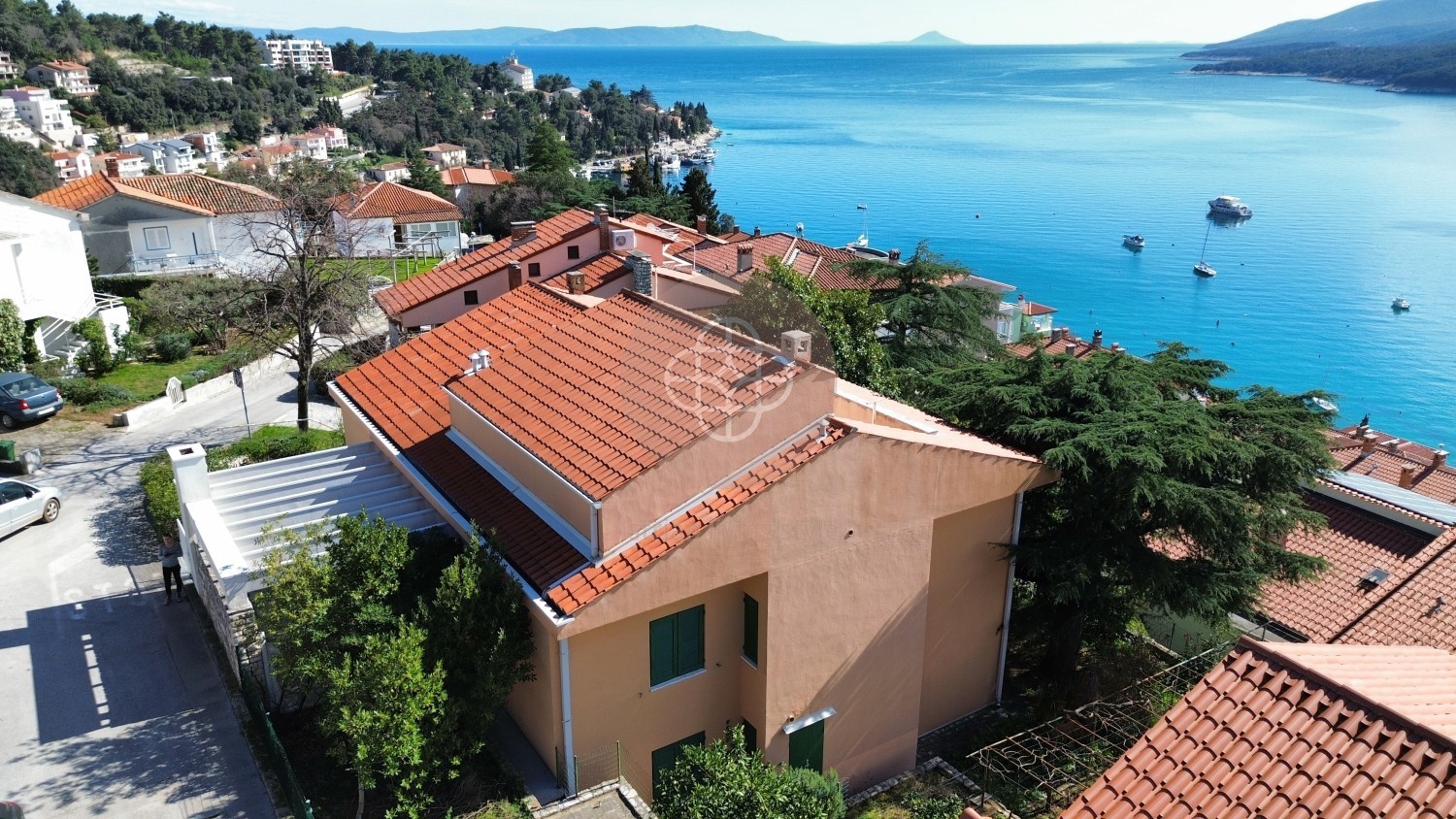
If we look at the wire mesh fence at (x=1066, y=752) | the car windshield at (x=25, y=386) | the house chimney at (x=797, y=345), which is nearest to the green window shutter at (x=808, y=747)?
the wire mesh fence at (x=1066, y=752)

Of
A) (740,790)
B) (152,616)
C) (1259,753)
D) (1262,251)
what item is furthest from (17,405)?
(1262,251)

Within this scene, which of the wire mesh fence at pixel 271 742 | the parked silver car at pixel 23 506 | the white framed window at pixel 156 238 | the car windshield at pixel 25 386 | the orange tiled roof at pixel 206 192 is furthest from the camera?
the orange tiled roof at pixel 206 192

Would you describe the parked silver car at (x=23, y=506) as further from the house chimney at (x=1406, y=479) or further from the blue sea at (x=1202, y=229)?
the blue sea at (x=1202, y=229)

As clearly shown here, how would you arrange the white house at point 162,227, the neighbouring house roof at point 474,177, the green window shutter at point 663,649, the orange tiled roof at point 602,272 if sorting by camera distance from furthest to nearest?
the neighbouring house roof at point 474,177 < the white house at point 162,227 < the orange tiled roof at point 602,272 < the green window shutter at point 663,649

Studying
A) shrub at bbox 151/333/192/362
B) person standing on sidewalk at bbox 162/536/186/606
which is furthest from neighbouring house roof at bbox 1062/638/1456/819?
shrub at bbox 151/333/192/362

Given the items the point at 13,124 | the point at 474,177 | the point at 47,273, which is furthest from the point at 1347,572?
the point at 13,124

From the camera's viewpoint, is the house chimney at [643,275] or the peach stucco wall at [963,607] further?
the house chimney at [643,275]

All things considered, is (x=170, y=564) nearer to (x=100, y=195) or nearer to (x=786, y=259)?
(x=786, y=259)
